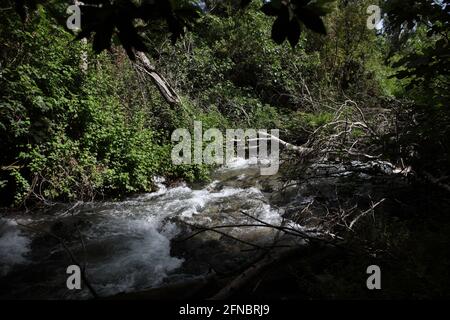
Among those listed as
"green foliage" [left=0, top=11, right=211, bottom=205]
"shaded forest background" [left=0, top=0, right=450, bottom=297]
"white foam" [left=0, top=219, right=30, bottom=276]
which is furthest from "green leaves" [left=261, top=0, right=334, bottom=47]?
"green foliage" [left=0, top=11, right=211, bottom=205]

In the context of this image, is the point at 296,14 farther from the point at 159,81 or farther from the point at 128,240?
the point at 159,81

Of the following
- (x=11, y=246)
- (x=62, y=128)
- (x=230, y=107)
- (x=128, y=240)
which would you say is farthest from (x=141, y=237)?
(x=230, y=107)

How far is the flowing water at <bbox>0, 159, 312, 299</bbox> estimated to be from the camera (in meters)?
4.18

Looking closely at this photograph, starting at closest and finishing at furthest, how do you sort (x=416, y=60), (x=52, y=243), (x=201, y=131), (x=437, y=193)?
(x=416, y=60) → (x=437, y=193) → (x=52, y=243) → (x=201, y=131)

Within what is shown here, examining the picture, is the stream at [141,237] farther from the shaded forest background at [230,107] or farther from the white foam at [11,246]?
the shaded forest background at [230,107]

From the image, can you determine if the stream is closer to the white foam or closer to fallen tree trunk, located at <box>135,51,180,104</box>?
the white foam

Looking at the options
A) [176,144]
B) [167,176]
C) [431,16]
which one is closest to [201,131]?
[176,144]

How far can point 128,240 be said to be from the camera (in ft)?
17.4

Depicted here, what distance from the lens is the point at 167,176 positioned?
7969 millimetres

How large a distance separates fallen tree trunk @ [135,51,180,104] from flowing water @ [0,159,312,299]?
9.31ft

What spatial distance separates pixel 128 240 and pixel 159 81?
5348 mm

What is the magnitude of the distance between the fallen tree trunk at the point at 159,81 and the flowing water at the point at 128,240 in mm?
2838
